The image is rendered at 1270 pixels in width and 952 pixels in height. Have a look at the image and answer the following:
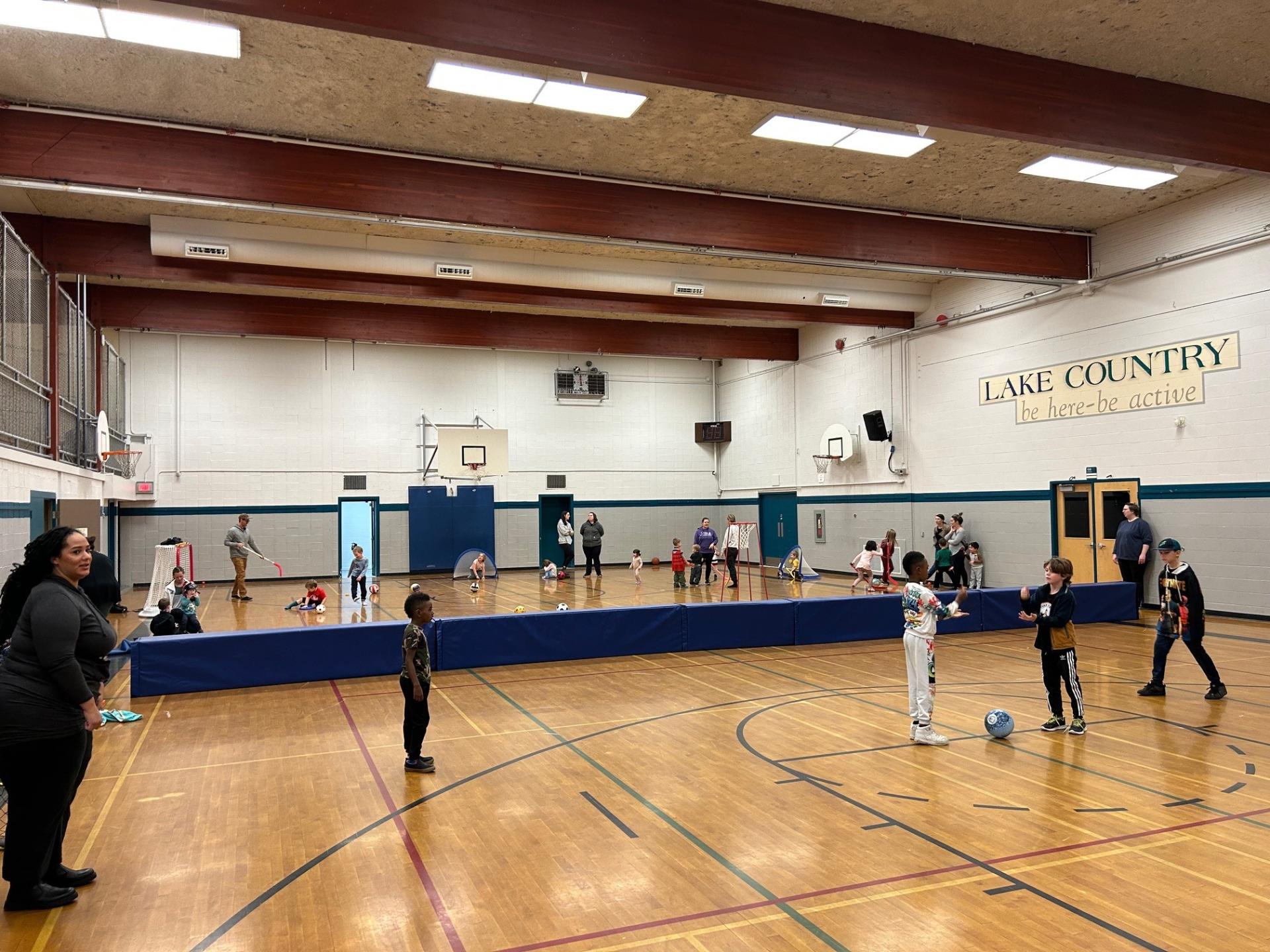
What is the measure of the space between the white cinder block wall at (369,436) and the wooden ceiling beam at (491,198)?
14.0 meters

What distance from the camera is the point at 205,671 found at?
9906 mm

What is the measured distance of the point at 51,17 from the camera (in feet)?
25.9

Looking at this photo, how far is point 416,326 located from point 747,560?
39.8 feet

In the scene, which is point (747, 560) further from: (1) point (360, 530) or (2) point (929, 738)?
(2) point (929, 738)

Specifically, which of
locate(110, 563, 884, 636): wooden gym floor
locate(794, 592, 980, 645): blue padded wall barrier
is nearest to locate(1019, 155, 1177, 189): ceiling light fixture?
locate(794, 592, 980, 645): blue padded wall barrier

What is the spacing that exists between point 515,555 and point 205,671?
17153 millimetres

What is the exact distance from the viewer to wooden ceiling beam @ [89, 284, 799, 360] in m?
19.7

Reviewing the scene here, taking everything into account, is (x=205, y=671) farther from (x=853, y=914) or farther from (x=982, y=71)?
(x=982, y=71)

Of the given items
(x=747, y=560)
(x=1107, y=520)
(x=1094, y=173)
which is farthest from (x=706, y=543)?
(x=1094, y=173)

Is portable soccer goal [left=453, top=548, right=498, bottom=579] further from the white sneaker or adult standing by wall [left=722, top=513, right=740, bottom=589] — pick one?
the white sneaker

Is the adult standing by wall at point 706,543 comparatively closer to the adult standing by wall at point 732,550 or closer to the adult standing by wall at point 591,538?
the adult standing by wall at point 732,550

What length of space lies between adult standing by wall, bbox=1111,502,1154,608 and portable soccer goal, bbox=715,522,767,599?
20.9ft

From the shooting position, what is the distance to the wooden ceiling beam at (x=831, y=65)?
6.93 meters

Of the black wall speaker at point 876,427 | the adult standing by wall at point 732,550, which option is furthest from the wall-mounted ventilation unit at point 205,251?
the black wall speaker at point 876,427
